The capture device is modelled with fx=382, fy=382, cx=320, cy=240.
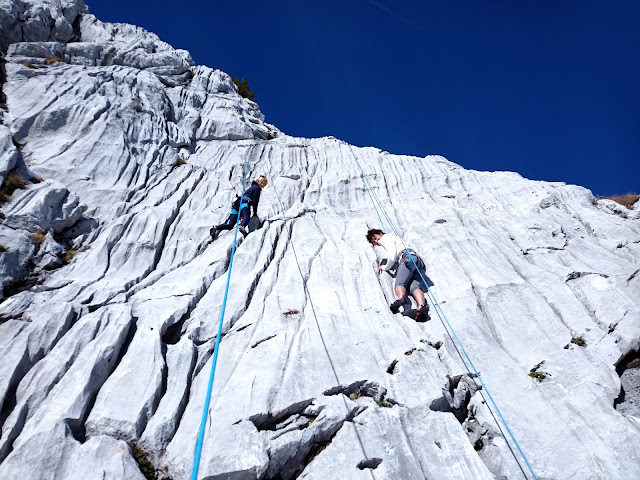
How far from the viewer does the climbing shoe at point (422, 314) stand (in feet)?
37.9

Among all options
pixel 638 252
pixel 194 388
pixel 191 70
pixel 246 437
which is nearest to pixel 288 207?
pixel 194 388

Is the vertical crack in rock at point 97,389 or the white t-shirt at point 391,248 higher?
the white t-shirt at point 391,248

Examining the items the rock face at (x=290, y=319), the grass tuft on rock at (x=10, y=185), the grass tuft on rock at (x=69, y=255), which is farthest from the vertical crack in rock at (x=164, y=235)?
the grass tuft on rock at (x=10, y=185)

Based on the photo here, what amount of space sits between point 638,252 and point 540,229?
11.1ft

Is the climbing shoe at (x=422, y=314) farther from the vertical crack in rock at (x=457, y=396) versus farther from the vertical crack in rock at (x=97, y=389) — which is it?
the vertical crack in rock at (x=97, y=389)

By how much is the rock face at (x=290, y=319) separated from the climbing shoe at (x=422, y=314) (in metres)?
0.32

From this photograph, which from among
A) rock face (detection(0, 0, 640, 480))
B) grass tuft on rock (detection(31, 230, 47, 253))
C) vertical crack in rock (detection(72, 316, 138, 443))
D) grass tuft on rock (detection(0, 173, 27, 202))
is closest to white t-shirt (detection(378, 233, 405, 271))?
rock face (detection(0, 0, 640, 480))

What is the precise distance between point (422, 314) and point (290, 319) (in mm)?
4002

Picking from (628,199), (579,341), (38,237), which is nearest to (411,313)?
(579,341)

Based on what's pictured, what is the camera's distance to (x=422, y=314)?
11617mm

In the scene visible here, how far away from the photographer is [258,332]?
1077 centimetres

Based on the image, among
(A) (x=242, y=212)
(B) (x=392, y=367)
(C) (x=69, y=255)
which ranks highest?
Answer: (A) (x=242, y=212)

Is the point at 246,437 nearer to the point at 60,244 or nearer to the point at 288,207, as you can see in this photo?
the point at 60,244

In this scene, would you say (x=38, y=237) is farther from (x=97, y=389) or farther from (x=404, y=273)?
(x=404, y=273)
